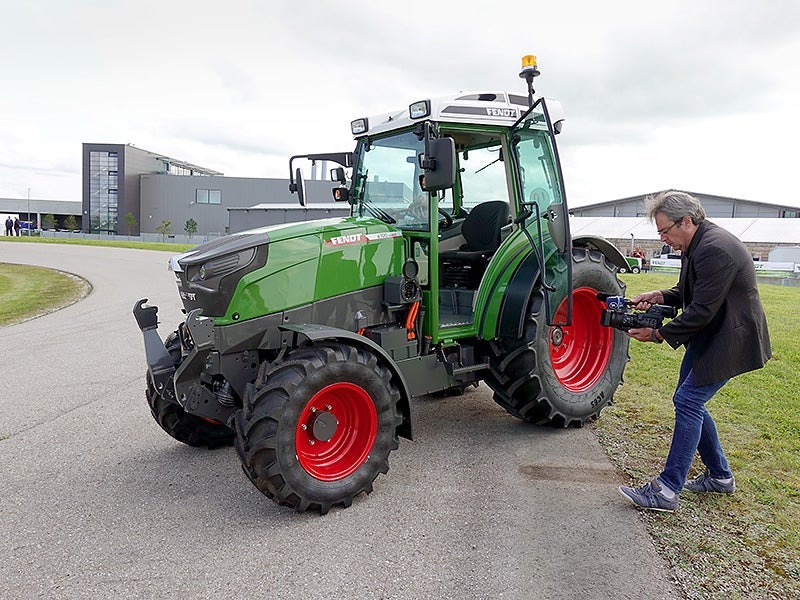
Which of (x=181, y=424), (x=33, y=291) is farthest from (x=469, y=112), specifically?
(x=33, y=291)

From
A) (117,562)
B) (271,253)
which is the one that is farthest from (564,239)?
(117,562)

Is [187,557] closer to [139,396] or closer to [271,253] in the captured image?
[271,253]

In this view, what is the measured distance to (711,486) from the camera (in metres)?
4.00

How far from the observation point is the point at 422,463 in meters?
4.57

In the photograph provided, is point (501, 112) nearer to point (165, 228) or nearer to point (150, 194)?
point (165, 228)

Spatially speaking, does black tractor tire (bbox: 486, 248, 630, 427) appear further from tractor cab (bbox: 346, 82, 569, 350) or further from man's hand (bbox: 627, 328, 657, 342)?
man's hand (bbox: 627, 328, 657, 342)

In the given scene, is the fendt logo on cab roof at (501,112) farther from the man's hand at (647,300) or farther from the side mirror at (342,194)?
the man's hand at (647,300)

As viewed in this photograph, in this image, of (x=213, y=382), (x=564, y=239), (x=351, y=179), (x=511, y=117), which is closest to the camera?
(x=213, y=382)

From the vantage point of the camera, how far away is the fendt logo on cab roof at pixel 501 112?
4.68 m

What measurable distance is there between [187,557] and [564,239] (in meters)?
3.09

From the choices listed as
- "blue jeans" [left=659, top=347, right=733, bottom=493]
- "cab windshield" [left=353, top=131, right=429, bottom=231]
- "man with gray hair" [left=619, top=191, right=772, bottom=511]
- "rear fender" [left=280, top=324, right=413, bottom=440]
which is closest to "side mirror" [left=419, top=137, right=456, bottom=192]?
"cab windshield" [left=353, top=131, right=429, bottom=231]

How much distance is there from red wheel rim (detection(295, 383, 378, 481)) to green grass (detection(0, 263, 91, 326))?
31.5 ft

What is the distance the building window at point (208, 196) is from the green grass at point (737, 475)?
5980 cm

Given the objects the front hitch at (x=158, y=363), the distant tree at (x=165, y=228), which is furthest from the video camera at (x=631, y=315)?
the distant tree at (x=165, y=228)
